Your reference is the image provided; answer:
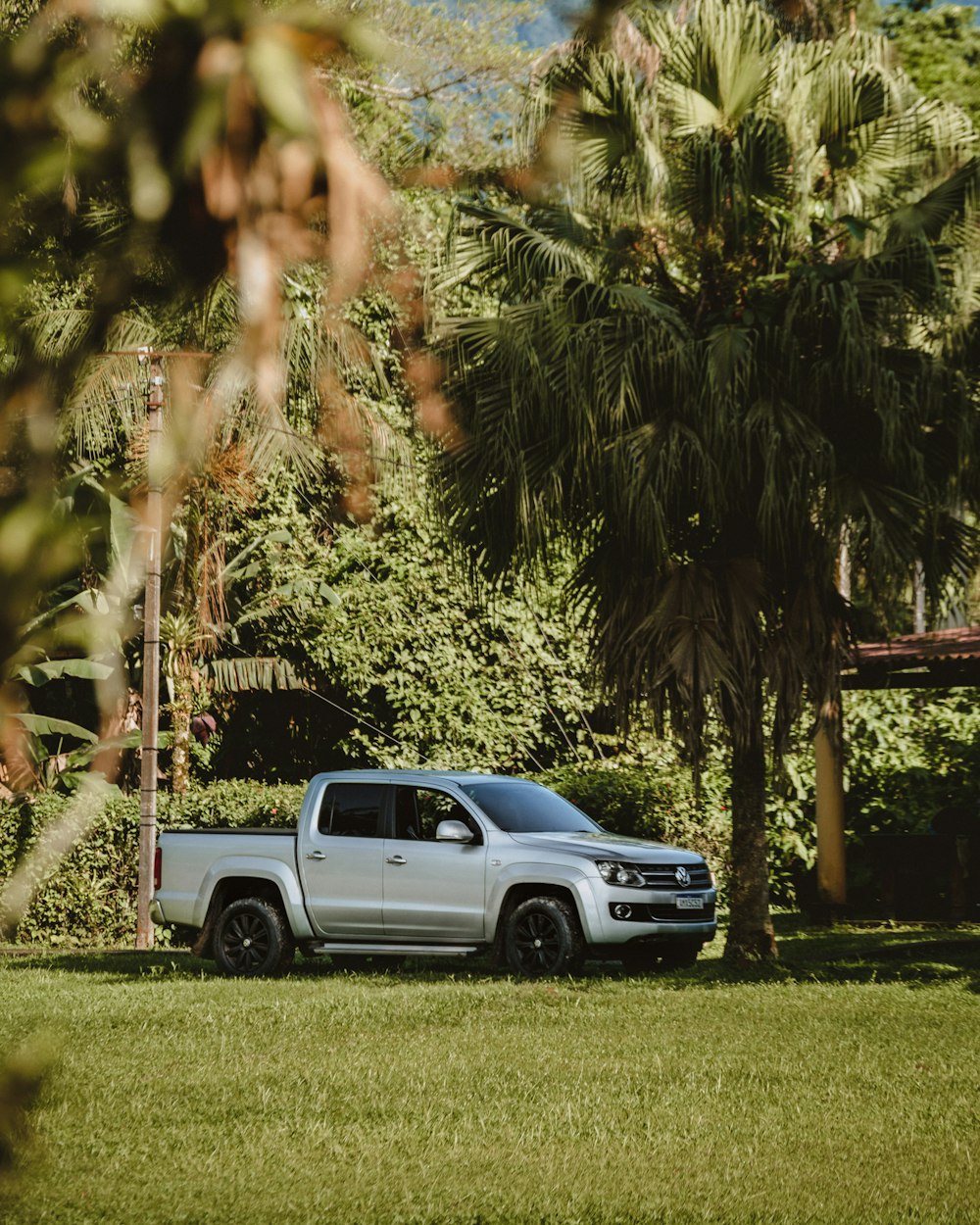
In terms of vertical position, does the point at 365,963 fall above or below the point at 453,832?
below

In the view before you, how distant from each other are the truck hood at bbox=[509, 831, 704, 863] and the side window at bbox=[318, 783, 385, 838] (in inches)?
52.0

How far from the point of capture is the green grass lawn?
582 cm

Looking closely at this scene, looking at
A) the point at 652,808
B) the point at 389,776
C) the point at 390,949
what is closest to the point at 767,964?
the point at 390,949

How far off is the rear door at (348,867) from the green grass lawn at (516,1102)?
1.02 m

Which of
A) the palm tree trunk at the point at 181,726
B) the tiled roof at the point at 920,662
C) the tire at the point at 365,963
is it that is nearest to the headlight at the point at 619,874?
the tire at the point at 365,963

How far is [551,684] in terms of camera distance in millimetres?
23062

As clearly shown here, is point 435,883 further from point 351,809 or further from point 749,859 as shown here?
point 749,859

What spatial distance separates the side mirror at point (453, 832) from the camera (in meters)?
13.3

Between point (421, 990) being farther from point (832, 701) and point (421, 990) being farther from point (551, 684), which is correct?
point (551, 684)

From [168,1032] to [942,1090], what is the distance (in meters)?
4.88

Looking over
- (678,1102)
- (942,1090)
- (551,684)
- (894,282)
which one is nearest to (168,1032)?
(678,1102)

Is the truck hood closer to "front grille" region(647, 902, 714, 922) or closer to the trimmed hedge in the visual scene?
"front grille" region(647, 902, 714, 922)

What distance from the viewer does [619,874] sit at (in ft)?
42.5

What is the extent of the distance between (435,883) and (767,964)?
9.77 feet
